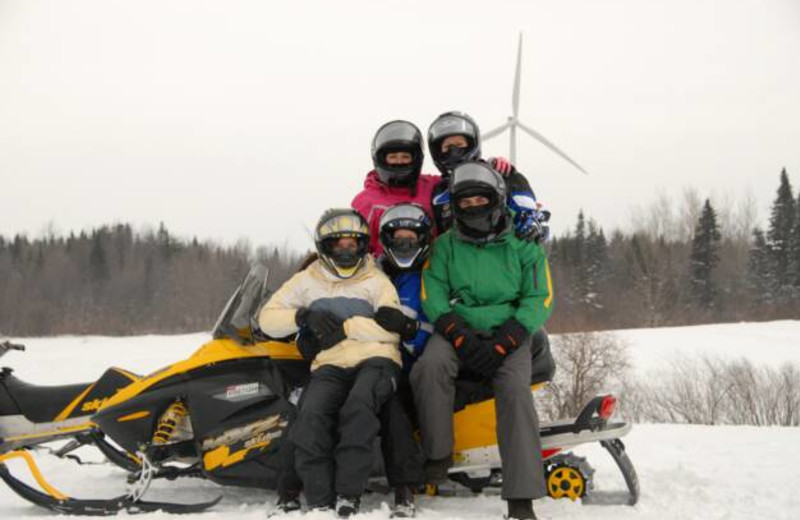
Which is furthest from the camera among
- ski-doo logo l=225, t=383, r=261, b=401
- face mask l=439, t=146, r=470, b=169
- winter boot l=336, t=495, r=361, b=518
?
face mask l=439, t=146, r=470, b=169

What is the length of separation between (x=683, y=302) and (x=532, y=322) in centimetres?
4824

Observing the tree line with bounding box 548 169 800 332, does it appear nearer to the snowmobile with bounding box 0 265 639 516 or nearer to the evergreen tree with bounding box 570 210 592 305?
the evergreen tree with bounding box 570 210 592 305

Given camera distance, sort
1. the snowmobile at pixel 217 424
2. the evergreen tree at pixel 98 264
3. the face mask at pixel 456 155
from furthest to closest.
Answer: the evergreen tree at pixel 98 264, the face mask at pixel 456 155, the snowmobile at pixel 217 424

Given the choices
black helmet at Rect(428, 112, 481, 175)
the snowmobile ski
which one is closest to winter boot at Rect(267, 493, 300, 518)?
the snowmobile ski

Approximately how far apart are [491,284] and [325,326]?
104cm

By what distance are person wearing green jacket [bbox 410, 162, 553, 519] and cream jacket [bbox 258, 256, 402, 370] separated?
0.26m

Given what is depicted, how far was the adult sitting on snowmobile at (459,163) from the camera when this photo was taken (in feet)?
14.0

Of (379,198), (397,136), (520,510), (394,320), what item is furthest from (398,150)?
(520,510)

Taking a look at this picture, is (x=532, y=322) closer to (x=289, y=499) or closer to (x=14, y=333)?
(x=289, y=499)

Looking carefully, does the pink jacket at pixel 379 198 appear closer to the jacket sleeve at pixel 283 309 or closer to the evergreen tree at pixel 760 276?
the jacket sleeve at pixel 283 309

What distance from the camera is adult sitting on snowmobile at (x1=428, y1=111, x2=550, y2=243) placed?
14.0ft

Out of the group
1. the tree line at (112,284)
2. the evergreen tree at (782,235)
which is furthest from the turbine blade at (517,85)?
the evergreen tree at (782,235)

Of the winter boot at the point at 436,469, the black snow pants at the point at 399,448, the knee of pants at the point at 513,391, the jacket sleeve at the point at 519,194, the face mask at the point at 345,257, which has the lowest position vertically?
the winter boot at the point at 436,469

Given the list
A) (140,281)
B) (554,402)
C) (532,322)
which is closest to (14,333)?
Result: (140,281)
